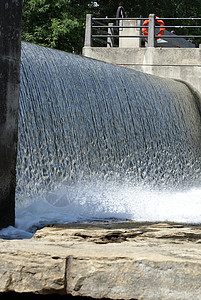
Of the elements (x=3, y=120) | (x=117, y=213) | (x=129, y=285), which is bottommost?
(x=117, y=213)

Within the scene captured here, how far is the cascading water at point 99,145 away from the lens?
23.8 ft

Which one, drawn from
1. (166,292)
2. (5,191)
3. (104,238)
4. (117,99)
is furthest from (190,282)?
(117,99)

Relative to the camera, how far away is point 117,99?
10.3m

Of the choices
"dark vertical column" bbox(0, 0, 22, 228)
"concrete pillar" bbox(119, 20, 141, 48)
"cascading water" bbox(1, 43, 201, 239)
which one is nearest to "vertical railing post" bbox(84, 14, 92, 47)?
"concrete pillar" bbox(119, 20, 141, 48)

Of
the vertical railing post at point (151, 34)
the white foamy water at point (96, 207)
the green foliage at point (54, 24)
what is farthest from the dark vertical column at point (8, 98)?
the green foliage at point (54, 24)

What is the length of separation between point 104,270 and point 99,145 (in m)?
6.28

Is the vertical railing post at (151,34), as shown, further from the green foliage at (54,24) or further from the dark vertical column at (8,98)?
the dark vertical column at (8,98)

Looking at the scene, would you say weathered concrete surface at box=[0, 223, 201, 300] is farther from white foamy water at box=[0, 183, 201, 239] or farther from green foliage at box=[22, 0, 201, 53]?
green foliage at box=[22, 0, 201, 53]

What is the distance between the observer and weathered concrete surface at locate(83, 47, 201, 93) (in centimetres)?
1385

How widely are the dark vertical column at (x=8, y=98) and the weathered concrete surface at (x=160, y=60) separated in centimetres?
843

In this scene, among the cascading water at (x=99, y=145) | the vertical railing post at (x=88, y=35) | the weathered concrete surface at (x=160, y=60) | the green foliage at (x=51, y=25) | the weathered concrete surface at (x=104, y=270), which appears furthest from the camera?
the green foliage at (x=51, y=25)

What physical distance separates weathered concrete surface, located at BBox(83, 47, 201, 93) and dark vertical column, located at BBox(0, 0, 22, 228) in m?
8.43

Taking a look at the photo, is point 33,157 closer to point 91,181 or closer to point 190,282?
point 91,181

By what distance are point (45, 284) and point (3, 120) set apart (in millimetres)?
2640
